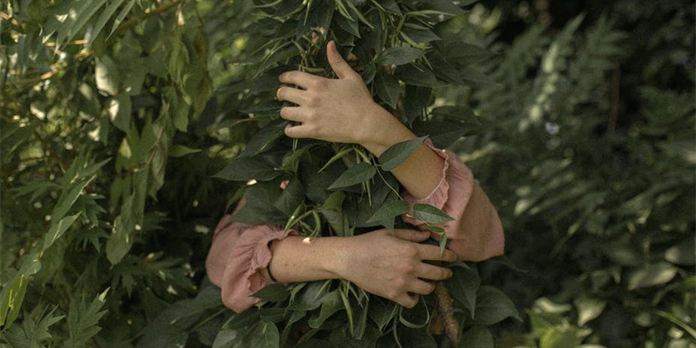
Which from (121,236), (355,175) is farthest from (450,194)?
(121,236)

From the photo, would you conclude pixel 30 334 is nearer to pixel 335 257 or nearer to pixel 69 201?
pixel 69 201

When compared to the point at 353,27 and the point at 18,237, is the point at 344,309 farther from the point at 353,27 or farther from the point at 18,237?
the point at 18,237

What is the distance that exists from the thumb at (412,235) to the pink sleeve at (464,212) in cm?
1

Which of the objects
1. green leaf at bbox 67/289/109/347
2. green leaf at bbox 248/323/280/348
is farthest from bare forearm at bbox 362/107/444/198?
green leaf at bbox 67/289/109/347

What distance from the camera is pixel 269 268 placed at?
92 cm

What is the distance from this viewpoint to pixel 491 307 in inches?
36.9

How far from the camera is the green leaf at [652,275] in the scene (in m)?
1.39

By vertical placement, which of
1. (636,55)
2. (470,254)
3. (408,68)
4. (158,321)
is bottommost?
(636,55)

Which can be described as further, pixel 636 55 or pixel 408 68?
pixel 636 55

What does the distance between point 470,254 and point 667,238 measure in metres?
Answer: 0.71

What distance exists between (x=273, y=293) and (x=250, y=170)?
0.15 metres

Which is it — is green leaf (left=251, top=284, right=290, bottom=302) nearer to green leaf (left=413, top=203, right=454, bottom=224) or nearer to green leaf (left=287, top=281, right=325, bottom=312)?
green leaf (left=287, top=281, right=325, bottom=312)

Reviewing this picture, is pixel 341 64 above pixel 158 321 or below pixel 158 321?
above

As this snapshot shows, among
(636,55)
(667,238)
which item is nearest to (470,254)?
(667,238)
